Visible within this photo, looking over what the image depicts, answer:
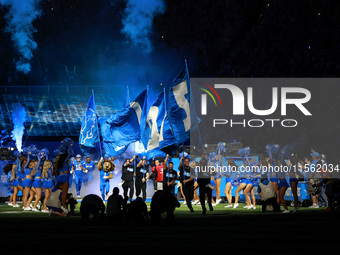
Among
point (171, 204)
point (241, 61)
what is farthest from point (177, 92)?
point (241, 61)

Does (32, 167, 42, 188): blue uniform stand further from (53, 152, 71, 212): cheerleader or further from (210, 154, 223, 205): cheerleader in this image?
(210, 154, 223, 205): cheerleader

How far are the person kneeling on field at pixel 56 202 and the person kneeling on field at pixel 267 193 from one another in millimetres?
6543

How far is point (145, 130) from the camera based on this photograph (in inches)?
1073

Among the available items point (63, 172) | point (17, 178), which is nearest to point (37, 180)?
point (63, 172)

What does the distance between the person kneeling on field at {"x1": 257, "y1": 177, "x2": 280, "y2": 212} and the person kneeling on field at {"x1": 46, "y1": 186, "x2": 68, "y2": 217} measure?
6543 millimetres

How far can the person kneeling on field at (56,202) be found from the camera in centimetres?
1988

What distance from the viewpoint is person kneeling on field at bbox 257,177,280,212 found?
73.2 feet

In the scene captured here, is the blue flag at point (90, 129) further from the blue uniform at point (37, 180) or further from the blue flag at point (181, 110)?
the blue uniform at point (37, 180)

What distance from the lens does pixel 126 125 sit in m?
28.4

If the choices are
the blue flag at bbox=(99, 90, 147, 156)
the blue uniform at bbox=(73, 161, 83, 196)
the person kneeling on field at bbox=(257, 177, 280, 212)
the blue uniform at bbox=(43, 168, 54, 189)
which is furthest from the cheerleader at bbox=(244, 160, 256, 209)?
the blue uniform at bbox=(73, 161, 83, 196)

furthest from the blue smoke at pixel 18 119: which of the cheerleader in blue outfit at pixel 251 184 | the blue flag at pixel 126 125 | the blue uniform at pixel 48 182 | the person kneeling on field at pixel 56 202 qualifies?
the person kneeling on field at pixel 56 202

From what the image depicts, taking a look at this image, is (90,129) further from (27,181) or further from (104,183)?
(27,181)

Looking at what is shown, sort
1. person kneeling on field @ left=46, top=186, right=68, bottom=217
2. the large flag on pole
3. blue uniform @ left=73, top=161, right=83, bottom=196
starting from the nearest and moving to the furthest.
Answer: person kneeling on field @ left=46, top=186, right=68, bottom=217 → the large flag on pole → blue uniform @ left=73, top=161, right=83, bottom=196

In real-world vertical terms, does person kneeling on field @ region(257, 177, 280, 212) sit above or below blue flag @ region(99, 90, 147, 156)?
below
